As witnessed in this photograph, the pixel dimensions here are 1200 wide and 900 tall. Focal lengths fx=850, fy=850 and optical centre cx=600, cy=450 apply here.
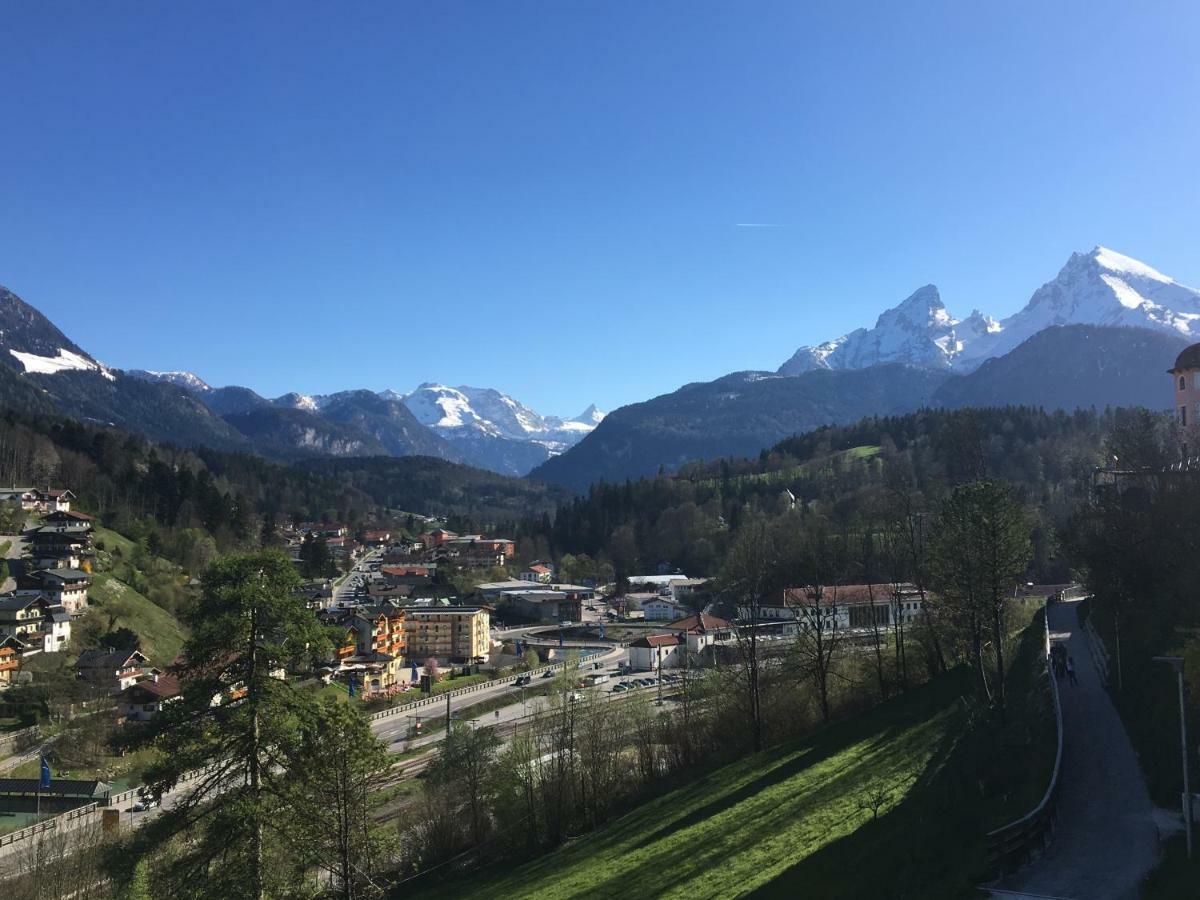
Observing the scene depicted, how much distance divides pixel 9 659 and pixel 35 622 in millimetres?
5954

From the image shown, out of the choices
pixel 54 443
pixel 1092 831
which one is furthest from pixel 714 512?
pixel 1092 831

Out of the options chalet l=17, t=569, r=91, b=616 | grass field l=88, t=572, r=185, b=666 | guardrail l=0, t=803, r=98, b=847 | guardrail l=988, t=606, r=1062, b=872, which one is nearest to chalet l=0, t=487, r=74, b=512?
grass field l=88, t=572, r=185, b=666

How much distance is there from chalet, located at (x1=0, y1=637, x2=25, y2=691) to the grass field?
9.61 metres

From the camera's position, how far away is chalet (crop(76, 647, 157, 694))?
205 feet

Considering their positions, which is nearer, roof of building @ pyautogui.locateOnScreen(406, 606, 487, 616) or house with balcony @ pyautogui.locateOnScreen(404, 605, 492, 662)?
house with balcony @ pyautogui.locateOnScreen(404, 605, 492, 662)

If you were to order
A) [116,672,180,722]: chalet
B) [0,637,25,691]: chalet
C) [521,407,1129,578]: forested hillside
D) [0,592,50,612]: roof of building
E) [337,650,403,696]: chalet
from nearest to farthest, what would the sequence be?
1. [116,672,180,722]: chalet
2. [0,637,25,691]: chalet
3. [0,592,50,612]: roof of building
4. [337,650,403,696]: chalet
5. [521,407,1129,578]: forested hillside

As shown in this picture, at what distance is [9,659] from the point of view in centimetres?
6222

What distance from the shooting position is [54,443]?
12356 cm

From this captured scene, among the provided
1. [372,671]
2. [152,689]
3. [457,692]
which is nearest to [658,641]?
[457,692]

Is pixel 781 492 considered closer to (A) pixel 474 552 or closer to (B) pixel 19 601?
(A) pixel 474 552

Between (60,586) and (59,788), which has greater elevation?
(60,586)

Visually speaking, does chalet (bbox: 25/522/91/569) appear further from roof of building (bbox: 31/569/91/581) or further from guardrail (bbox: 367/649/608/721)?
guardrail (bbox: 367/649/608/721)

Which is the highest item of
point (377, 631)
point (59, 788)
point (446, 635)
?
point (377, 631)

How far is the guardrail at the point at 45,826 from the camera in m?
40.5
